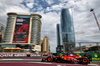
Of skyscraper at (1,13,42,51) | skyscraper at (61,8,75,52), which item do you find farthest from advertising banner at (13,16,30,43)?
skyscraper at (61,8,75,52)

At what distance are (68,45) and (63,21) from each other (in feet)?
539

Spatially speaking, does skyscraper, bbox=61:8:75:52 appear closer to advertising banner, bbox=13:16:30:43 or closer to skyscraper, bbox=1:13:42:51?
skyscraper, bbox=1:13:42:51

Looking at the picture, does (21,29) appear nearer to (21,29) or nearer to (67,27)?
(21,29)

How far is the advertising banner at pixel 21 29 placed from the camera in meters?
92.6

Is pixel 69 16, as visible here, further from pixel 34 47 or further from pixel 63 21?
pixel 34 47

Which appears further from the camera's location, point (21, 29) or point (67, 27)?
point (67, 27)

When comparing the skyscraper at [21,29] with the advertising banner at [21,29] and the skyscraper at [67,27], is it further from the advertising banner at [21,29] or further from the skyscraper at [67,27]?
the skyscraper at [67,27]

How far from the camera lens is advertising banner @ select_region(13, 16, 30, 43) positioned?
92.6 meters

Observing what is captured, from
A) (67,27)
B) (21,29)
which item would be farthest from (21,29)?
(67,27)

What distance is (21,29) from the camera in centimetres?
9781

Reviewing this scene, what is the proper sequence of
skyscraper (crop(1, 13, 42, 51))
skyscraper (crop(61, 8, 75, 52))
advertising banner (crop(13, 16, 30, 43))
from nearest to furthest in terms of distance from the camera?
1. skyscraper (crop(1, 13, 42, 51))
2. advertising banner (crop(13, 16, 30, 43))
3. skyscraper (crop(61, 8, 75, 52))


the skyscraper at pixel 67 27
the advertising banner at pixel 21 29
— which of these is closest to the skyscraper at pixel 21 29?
the advertising banner at pixel 21 29

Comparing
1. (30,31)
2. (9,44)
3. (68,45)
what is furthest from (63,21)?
(68,45)

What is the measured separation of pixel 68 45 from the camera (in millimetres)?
17359
